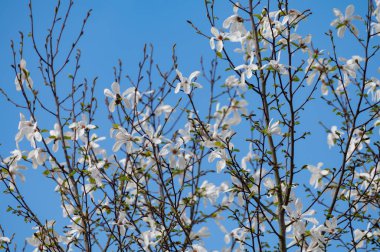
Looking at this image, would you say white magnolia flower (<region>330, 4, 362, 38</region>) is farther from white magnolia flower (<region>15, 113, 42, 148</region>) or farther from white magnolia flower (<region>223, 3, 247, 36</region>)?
white magnolia flower (<region>15, 113, 42, 148</region>)

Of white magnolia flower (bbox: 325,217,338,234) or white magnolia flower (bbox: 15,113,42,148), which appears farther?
white magnolia flower (bbox: 15,113,42,148)

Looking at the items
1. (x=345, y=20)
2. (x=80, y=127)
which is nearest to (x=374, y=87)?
(x=345, y=20)

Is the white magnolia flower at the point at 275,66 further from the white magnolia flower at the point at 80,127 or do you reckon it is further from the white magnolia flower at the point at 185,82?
the white magnolia flower at the point at 80,127

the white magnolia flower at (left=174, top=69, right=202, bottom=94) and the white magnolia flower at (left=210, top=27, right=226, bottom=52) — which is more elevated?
the white magnolia flower at (left=210, top=27, right=226, bottom=52)

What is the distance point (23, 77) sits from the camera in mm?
4348

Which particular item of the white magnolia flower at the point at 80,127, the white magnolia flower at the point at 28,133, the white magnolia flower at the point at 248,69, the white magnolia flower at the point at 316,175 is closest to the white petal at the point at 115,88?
the white magnolia flower at the point at 80,127

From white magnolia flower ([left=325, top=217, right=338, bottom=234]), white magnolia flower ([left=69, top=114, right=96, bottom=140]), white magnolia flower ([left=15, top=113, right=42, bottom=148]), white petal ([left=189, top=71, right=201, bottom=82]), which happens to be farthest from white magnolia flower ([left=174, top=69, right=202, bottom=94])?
white magnolia flower ([left=325, top=217, right=338, bottom=234])

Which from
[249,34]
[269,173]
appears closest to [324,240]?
[269,173]

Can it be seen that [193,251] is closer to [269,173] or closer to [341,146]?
[269,173]

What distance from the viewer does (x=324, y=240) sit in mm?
3564

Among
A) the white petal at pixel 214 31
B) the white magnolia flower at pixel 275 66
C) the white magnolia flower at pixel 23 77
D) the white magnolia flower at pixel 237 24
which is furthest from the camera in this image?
the white magnolia flower at pixel 23 77

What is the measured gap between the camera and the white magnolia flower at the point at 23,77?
14.1 feet

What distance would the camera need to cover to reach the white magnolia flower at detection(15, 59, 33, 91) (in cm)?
429

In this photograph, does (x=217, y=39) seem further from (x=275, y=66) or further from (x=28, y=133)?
(x=28, y=133)
